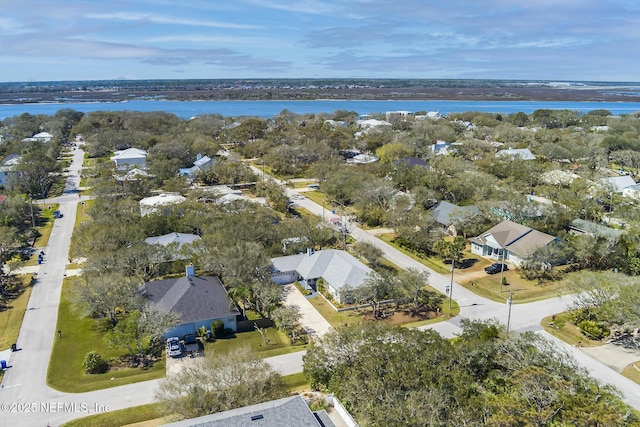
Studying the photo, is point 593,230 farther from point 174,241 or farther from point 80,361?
point 80,361

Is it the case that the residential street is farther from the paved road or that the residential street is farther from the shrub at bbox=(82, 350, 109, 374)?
the shrub at bbox=(82, 350, 109, 374)

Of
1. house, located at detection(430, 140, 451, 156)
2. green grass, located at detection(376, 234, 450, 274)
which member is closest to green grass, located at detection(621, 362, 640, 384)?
green grass, located at detection(376, 234, 450, 274)

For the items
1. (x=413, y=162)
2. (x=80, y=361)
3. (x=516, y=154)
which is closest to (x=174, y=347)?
(x=80, y=361)

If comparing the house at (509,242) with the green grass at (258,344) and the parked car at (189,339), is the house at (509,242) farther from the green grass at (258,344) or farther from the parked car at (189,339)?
the parked car at (189,339)

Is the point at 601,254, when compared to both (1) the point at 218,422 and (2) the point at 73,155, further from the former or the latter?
(2) the point at 73,155

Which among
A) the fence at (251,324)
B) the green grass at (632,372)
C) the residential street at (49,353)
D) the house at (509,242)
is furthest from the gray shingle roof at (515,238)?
the fence at (251,324)
